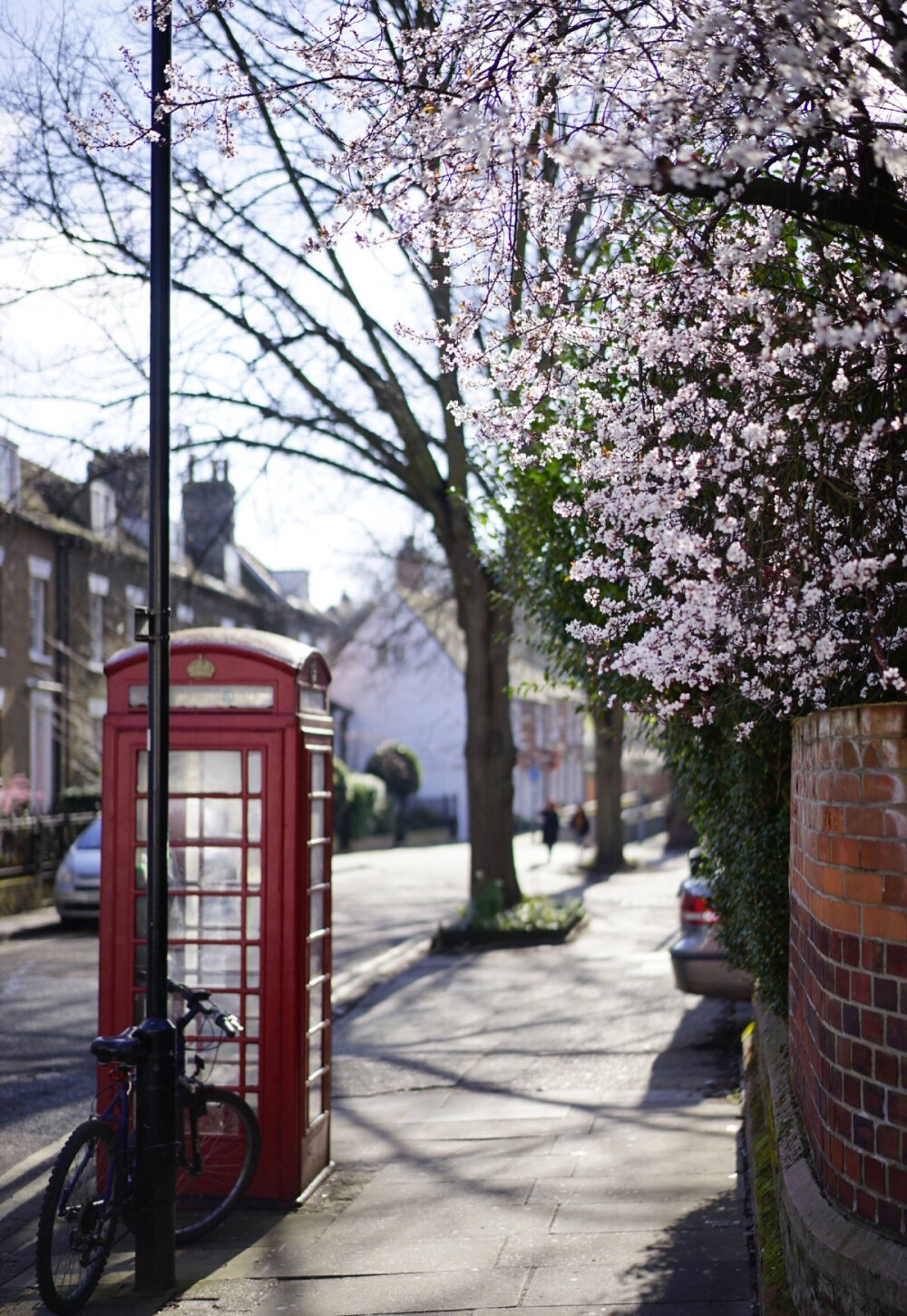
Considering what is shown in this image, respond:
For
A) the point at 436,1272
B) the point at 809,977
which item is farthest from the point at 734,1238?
the point at 809,977

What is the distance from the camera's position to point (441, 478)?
62.4ft

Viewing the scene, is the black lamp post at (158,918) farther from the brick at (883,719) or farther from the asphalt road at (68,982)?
the brick at (883,719)

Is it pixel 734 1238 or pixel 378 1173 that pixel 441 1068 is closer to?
pixel 378 1173

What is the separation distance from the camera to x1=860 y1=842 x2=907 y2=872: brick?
3277 mm

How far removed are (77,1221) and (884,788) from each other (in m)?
3.85

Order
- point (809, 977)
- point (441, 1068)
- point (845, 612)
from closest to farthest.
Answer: point (809, 977)
point (845, 612)
point (441, 1068)

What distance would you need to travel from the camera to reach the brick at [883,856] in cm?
328

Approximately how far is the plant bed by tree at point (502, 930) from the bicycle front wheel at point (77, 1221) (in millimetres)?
12945

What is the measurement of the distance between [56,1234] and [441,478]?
14.4 m

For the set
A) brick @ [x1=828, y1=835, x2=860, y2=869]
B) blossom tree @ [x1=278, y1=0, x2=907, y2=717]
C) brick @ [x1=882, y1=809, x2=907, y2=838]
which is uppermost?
blossom tree @ [x1=278, y1=0, x2=907, y2=717]

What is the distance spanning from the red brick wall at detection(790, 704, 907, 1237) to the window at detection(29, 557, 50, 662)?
28.9 meters

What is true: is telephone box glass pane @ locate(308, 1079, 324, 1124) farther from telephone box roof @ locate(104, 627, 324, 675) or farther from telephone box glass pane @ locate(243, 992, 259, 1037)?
telephone box roof @ locate(104, 627, 324, 675)

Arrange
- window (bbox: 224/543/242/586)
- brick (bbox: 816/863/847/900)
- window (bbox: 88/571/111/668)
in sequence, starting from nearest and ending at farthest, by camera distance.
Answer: brick (bbox: 816/863/847/900) → window (bbox: 88/571/111/668) → window (bbox: 224/543/242/586)

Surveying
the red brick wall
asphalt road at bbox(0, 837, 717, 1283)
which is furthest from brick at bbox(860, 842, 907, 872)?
asphalt road at bbox(0, 837, 717, 1283)
